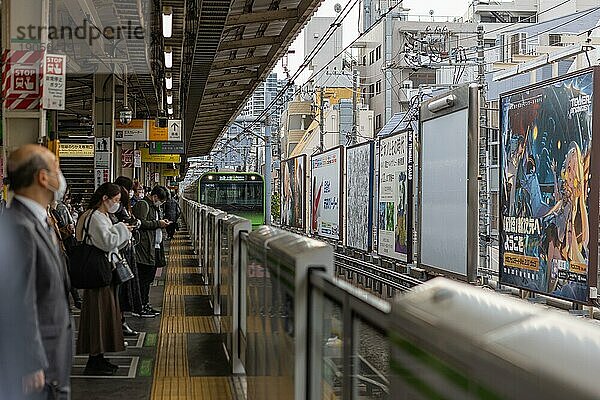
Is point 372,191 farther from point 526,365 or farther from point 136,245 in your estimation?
point 526,365

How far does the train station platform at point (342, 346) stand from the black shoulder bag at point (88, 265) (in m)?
0.77

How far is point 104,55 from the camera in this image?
688 inches

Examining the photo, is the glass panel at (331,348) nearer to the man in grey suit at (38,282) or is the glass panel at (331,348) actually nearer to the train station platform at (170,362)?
the man in grey suit at (38,282)

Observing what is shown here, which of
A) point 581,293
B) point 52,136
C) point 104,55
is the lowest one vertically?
point 581,293

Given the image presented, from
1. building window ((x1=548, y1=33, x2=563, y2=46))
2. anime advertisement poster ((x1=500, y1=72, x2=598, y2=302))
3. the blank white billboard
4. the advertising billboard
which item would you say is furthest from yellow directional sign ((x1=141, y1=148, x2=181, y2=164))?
anime advertisement poster ((x1=500, y1=72, x2=598, y2=302))

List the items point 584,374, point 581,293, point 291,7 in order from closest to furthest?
point 584,374 < point 581,293 < point 291,7

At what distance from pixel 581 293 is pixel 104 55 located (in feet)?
43.6

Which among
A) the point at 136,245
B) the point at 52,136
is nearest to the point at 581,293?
the point at 136,245

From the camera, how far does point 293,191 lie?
21.9 m

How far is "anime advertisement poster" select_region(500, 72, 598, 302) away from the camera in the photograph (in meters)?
6.04

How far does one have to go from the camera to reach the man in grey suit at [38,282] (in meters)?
3.57

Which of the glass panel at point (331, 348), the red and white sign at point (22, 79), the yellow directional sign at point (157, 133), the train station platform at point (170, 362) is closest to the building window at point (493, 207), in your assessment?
the train station platform at point (170, 362)

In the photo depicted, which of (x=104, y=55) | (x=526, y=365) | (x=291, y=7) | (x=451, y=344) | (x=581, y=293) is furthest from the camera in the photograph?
(x=104, y=55)

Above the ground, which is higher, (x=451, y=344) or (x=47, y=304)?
(x=451, y=344)
